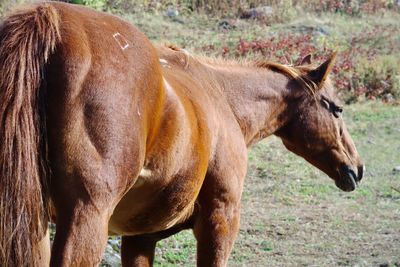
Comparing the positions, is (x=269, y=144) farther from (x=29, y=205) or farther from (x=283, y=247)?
(x=29, y=205)

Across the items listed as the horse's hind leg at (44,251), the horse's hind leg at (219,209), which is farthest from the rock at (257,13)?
the horse's hind leg at (44,251)

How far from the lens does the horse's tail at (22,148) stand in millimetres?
3305

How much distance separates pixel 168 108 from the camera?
3.82m

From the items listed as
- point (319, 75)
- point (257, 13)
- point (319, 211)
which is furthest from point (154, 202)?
point (257, 13)

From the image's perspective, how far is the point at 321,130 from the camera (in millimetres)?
5938

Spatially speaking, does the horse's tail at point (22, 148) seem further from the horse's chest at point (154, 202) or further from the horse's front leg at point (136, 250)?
the horse's front leg at point (136, 250)

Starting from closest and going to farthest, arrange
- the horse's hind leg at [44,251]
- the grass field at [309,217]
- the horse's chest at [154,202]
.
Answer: the horse's hind leg at [44,251]
the horse's chest at [154,202]
the grass field at [309,217]

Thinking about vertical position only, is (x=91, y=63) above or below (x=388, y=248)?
above

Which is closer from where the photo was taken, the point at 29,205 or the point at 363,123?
the point at 29,205

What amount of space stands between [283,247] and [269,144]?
3.86 m

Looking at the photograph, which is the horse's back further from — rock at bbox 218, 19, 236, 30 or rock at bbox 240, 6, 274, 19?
rock at bbox 240, 6, 274, 19

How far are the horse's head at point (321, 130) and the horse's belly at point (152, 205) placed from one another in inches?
63.4

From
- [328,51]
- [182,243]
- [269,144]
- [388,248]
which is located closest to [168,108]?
[182,243]

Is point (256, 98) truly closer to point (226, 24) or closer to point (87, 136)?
point (87, 136)
